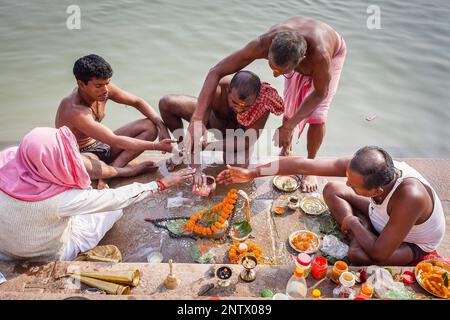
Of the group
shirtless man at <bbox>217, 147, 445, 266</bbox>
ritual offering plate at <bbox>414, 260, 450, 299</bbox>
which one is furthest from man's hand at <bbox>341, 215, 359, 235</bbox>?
ritual offering plate at <bbox>414, 260, 450, 299</bbox>

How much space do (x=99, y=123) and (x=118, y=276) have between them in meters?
1.98

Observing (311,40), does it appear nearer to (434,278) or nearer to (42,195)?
(434,278)

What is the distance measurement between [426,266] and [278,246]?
132cm

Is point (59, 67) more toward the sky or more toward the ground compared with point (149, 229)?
more toward the sky

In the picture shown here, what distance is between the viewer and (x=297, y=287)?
2.99 metres

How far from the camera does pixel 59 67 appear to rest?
7.92 m

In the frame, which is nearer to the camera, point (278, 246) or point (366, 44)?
point (278, 246)

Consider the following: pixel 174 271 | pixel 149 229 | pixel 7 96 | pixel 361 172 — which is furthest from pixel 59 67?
pixel 361 172

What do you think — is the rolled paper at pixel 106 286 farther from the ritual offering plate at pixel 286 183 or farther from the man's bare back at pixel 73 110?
the ritual offering plate at pixel 286 183

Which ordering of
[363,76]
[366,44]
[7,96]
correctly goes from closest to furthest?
1. [7,96]
2. [363,76]
3. [366,44]

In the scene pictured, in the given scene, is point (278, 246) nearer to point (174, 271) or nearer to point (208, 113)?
point (174, 271)

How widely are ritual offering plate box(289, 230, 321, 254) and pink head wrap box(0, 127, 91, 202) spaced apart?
215 centimetres

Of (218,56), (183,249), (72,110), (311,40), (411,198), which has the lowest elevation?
(183,249)

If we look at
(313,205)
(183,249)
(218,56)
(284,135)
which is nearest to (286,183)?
(313,205)
